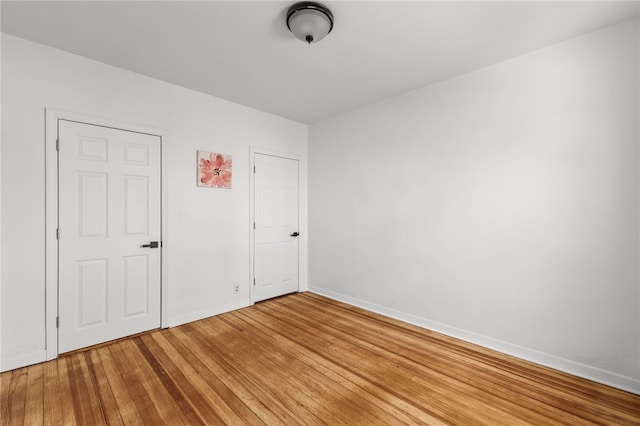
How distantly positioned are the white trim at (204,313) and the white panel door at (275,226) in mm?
289

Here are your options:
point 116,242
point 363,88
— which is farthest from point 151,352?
point 363,88

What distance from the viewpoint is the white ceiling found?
196cm

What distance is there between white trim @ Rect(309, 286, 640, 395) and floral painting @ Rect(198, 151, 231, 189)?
2.44 metres

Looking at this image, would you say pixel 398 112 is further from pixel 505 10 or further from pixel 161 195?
pixel 161 195

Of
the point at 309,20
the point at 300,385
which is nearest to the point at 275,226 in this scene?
the point at 300,385

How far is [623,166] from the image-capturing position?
2.07 metres

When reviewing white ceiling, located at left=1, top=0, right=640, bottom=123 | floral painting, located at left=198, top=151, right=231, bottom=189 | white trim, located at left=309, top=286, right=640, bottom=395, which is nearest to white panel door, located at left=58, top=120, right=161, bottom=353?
floral painting, located at left=198, top=151, right=231, bottom=189

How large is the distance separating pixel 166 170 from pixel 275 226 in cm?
162

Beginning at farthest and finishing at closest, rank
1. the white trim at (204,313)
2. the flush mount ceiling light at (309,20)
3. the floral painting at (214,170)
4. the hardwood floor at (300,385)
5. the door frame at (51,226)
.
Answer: the floral painting at (214,170) < the white trim at (204,313) < the door frame at (51,226) < the flush mount ceiling light at (309,20) < the hardwood floor at (300,385)

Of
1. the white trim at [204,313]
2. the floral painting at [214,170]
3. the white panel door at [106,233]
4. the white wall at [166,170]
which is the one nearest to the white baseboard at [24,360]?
the white wall at [166,170]

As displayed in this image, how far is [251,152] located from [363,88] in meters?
1.67

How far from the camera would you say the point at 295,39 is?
7.57ft

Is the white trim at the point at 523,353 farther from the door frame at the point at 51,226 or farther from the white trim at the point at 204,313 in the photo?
the door frame at the point at 51,226

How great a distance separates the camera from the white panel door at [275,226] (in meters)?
3.95
